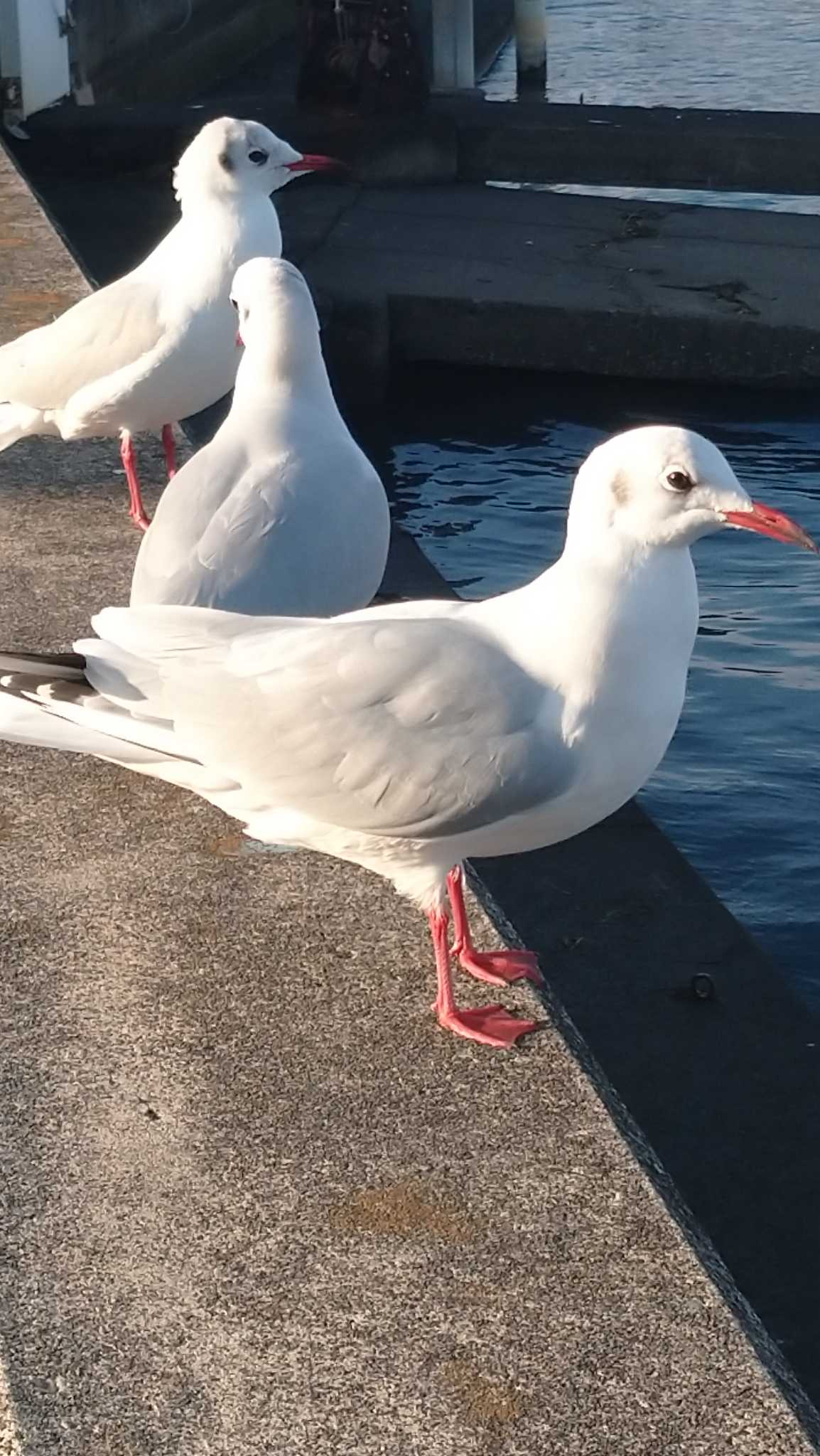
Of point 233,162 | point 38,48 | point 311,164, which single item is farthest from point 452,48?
point 233,162

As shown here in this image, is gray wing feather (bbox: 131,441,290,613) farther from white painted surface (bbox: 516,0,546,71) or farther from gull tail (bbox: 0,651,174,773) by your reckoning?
white painted surface (bbox: 516,0,546,71)

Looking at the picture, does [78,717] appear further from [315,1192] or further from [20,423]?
[20,423]

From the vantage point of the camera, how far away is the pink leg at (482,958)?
337 centimetres

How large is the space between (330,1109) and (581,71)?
60.6 ft

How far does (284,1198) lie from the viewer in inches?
107

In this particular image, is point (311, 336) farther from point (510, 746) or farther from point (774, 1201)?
point (774, 1201)

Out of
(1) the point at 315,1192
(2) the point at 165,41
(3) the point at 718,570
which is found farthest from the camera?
(2) the point at 165,41

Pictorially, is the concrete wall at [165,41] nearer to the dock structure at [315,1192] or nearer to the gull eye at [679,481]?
the dock structure at [315,1192]

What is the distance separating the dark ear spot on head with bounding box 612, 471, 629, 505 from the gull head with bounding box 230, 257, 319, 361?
147 cm

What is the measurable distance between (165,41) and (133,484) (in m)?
14.4

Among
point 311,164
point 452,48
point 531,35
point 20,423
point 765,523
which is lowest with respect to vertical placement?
point 531,35

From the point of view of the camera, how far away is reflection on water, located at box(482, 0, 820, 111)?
1785 centimetres

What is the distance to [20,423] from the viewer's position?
5.56 metres

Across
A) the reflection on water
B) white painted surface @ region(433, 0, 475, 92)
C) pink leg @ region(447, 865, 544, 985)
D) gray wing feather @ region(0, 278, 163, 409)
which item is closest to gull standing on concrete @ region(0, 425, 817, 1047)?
pink leg @ region(447, 865, 544, 985)
